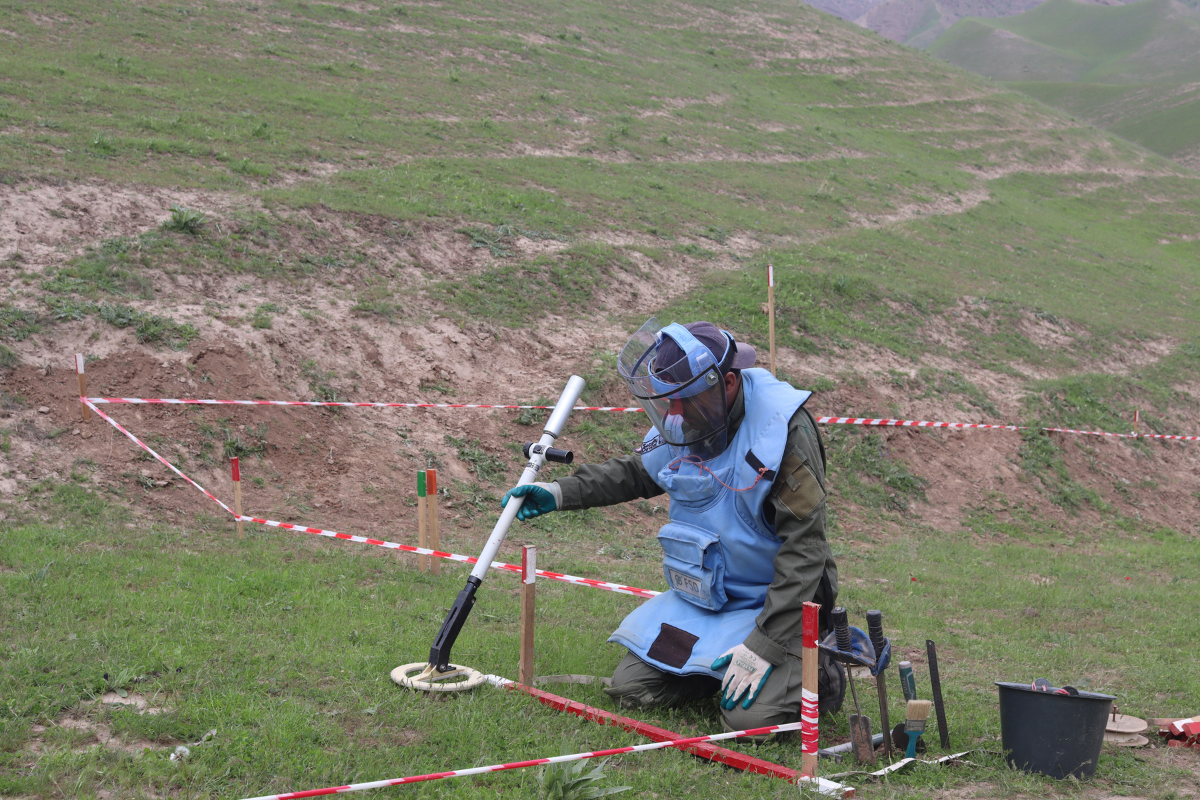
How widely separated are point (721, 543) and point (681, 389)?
82 cm

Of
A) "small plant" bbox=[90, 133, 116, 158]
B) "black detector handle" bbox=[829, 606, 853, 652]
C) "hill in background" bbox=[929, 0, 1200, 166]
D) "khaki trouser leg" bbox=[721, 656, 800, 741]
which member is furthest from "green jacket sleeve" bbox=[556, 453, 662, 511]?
"hill in background" bbox=[929, 0, 1200, 166]

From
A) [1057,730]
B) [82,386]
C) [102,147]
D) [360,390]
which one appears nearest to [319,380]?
[360,390]

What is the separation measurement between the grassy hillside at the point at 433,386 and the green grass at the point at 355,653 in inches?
1.1

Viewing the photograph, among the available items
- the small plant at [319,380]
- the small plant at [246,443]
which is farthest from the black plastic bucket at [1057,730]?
the small plant at [319,380]

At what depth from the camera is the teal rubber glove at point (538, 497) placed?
469 cm

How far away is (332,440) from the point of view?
9.37 metres

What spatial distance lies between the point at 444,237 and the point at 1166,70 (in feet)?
395

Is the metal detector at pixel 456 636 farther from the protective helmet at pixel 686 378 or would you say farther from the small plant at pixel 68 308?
the small plant at pixel 68 308

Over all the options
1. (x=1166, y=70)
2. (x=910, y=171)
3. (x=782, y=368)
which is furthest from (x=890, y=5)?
(x=782, y=368)

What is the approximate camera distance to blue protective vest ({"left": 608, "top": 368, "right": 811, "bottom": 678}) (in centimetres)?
434

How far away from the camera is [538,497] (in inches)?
186

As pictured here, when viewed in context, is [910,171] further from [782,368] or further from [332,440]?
[332,440]

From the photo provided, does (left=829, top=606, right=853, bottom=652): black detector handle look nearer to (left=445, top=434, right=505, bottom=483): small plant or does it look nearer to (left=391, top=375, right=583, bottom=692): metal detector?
(left=391, top=375, right=583, bottom=692): metal detector

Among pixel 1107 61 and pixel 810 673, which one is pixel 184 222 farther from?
pixel 1107 61
